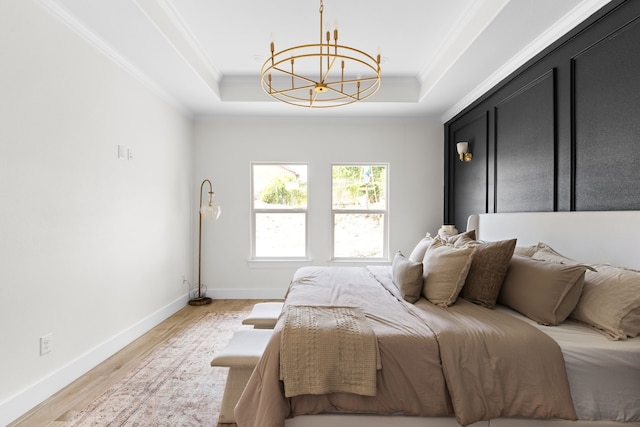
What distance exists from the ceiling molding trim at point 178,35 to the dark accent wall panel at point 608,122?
10.3ft

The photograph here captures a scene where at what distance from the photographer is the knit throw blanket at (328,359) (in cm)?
159

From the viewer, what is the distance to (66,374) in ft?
8.14

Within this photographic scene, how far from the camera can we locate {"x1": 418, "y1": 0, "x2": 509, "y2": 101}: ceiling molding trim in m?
2.62

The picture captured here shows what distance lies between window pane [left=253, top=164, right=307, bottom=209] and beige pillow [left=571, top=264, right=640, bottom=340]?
3.68 meters

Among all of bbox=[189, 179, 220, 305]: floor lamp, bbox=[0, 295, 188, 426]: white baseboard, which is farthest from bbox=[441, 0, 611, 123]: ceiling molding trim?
bbox=[0, 295, 188, 426]: white baseboard

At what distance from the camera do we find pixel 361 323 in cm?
181

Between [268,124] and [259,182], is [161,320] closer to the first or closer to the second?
[259,182]

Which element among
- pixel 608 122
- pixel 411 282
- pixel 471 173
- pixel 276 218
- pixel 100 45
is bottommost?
pixel 411 282

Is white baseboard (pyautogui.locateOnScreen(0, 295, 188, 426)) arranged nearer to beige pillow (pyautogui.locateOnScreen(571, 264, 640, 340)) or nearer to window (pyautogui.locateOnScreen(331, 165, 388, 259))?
window (pyautogui.locateOnScreen(331, 165, 388, 259))

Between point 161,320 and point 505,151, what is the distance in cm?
412

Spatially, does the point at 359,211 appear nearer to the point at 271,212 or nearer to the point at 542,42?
the point at 271,212

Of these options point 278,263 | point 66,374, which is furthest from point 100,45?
point 278,263

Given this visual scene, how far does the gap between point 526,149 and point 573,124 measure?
1.87ft

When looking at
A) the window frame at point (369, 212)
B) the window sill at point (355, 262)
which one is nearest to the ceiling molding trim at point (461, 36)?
the window frame at point (369, 212)
